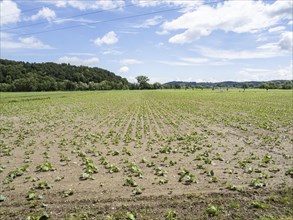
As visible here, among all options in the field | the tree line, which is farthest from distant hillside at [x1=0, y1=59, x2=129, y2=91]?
the field

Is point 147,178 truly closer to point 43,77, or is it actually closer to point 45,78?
point 45,78

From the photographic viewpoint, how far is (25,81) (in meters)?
115

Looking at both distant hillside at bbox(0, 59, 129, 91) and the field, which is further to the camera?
distant hillside at bbox(0, 59, 129, 91)

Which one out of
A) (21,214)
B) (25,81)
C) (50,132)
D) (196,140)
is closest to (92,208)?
(21,214)

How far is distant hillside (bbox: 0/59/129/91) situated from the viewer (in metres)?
117

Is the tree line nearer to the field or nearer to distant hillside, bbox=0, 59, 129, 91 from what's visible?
distant hillside, bbox=0, 59, 129, 91

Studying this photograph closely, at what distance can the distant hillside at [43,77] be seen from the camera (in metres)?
117

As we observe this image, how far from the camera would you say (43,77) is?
459 ft

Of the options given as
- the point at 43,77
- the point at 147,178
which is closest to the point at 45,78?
the point at 43,77

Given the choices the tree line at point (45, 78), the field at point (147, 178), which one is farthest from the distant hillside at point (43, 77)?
the field at point (147, 178)

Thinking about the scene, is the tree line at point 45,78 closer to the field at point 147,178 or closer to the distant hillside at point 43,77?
the distant hillside at point 43,77

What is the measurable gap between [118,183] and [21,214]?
9.10ft

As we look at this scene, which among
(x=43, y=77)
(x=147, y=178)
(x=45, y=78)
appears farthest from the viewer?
(x=43, y=77)

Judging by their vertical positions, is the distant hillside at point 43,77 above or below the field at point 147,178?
above
